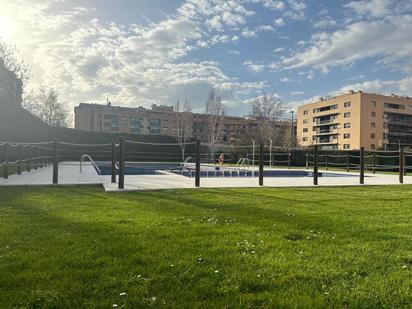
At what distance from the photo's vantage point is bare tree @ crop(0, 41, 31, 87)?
80.8 feet

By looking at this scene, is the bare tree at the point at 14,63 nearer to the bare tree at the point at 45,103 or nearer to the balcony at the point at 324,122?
the bare tree at the point at 45,103

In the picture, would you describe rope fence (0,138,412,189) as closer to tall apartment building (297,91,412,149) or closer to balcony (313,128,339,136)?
tall apartment building (297,91,412,149)

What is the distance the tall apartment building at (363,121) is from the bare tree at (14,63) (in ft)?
189

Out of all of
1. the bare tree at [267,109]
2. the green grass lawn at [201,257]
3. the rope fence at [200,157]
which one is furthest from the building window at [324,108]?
the green grass lawn at [201,257]

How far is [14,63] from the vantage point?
25578mm

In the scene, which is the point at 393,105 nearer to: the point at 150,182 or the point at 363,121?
the point at 363,121

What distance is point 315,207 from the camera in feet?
20.0

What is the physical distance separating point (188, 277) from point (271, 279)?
61cm

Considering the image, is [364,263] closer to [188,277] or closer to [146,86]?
[188,277]

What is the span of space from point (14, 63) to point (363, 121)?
6099cm

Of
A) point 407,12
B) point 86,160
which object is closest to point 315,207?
point 407,12

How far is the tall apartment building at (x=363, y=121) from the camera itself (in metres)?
67.1

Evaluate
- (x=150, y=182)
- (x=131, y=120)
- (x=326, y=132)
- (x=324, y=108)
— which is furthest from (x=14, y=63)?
(x=324, y=108)

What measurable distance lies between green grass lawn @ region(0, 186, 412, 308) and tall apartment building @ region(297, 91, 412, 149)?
65.0 metres
